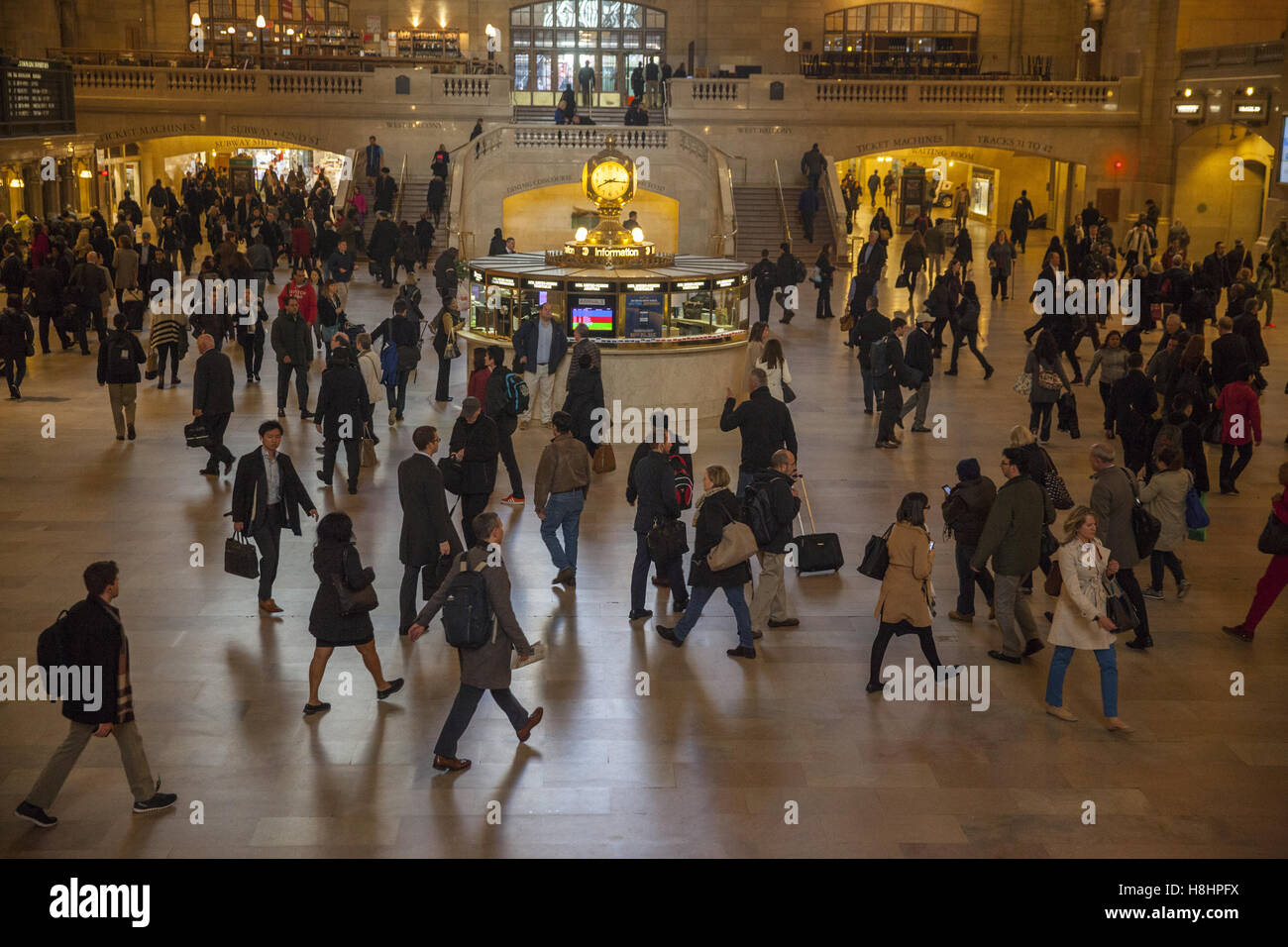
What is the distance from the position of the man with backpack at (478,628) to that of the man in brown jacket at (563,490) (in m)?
2.79

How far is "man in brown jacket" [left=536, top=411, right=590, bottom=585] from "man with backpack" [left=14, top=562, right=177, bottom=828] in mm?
4153

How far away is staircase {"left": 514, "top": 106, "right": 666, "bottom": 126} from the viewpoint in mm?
40094

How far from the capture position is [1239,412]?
45.9ft

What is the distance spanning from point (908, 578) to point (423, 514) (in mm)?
3386

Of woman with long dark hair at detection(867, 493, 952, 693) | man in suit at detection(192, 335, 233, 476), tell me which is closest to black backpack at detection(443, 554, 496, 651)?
woman with long dark hair at detection(867, 493, 952, 693)

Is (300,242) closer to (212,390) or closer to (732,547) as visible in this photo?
(212,390)

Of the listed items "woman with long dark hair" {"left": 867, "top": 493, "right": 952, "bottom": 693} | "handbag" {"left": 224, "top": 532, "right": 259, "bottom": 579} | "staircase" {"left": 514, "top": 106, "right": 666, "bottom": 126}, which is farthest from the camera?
"staircase" {"left": 514, "top": 106, "right": 666, "bottom": 126}

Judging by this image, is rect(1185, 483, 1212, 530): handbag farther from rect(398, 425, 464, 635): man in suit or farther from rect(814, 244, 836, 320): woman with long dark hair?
rect(814, 244, 836, 320): woman with long dark hair

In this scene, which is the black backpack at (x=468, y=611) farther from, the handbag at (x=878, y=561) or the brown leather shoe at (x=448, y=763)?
the handbag at (x=878, y=561)

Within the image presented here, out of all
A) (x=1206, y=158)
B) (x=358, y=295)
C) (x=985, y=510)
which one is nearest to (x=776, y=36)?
(x=1206, y=158)

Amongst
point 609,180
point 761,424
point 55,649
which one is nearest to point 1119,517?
point 761,424

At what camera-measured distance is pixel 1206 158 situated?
3869cm

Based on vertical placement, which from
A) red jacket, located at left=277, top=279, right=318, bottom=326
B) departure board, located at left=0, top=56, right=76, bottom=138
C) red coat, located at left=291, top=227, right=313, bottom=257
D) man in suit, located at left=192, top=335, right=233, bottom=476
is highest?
departure board, located at left=0, top=56, right=76, bottom=138
